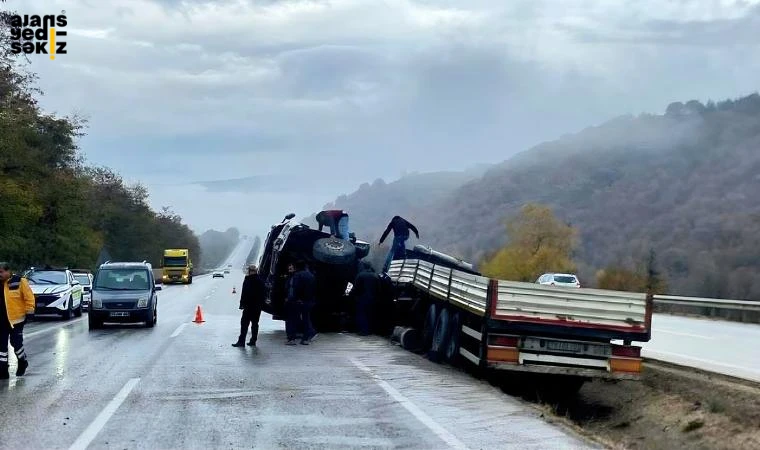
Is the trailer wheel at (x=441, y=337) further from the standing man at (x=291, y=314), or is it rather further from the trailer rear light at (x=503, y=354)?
the trailer rear light at (x=503, y=354)

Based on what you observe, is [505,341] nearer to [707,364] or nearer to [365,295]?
[707,364]

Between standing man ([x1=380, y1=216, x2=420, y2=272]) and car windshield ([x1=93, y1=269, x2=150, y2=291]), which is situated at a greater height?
standing man ([x1=380, y1=216, x2=420, y2=272])

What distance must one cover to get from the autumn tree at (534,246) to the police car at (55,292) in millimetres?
63704

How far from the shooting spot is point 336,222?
26031mm

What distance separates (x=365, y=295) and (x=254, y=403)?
12.5 m

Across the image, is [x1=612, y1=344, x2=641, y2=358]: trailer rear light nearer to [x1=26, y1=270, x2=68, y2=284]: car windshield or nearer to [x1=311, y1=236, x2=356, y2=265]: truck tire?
[x1=311, y1=236, x2=356, y2=265]: truck tire

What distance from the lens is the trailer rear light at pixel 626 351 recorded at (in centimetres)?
1448

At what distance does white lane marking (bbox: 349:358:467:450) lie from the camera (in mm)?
9633

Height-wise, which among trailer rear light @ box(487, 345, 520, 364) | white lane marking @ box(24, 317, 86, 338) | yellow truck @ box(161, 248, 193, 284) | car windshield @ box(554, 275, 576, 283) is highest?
trailer rear light @ box(487, 345, 520, 364)

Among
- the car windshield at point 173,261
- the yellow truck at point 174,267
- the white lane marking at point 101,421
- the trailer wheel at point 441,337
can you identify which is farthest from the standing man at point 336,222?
the car windshield at point 173,261

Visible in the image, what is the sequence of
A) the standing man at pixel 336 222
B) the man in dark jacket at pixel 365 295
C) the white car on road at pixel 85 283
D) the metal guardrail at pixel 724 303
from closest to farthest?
1. the man in dark jacket at pixel 365 295
2. the standing man at pixel 336 222
3. the metal guardrail at pixel 724 303
4. the white car on road at pixel 85 283

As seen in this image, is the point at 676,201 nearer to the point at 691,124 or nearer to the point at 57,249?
the point at 691,124

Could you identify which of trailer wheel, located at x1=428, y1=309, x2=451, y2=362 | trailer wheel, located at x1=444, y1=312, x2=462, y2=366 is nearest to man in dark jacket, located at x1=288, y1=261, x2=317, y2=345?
trailer wheel, located at x1=428, y1=309, x2=451, y2=362

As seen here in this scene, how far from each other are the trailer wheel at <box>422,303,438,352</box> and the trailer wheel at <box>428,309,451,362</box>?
48cm
